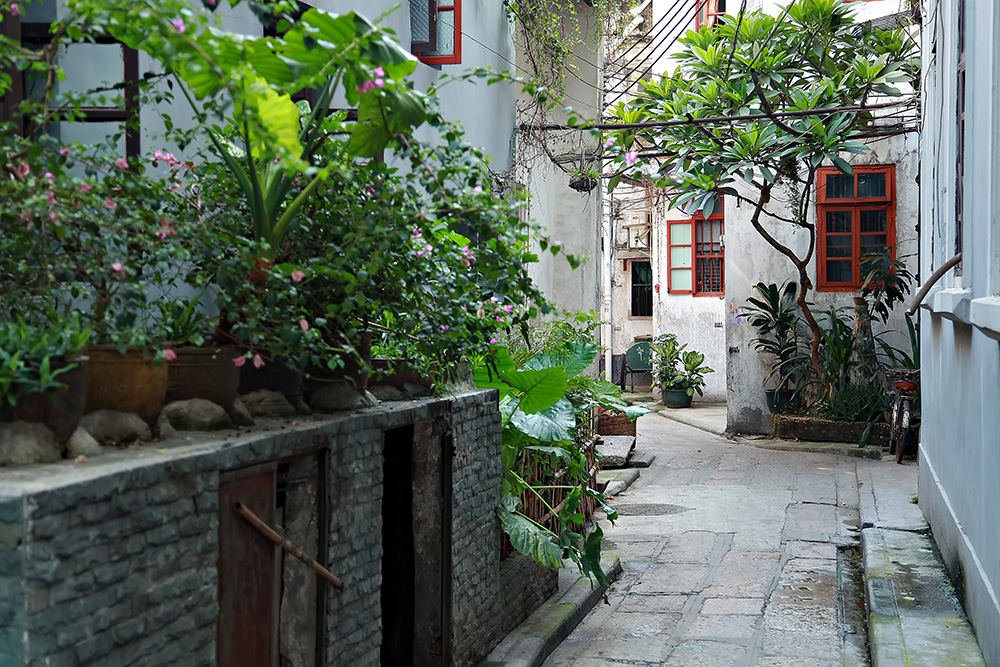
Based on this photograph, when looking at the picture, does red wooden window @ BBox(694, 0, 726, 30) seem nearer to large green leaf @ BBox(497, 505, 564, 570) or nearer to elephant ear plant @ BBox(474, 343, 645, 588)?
elephant ear plant @ BBox(474, 343, 645, 588)

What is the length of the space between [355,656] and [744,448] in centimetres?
1218

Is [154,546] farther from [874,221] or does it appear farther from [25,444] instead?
[874,221]

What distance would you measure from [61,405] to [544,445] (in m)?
4.57

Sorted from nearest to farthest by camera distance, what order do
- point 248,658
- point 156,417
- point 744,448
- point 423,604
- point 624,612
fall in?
point 156,417
point 248,658
point 423,604
point 624,612
point 744,448

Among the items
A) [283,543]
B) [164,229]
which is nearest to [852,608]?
[283,543]

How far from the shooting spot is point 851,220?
16.5 meters

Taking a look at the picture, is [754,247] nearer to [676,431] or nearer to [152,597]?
[676,431]

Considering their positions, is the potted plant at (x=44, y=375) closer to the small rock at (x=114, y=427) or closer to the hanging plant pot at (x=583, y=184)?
the small rock at (x=114, y=427)

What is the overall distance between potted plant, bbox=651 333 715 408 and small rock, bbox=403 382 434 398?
17.1 m

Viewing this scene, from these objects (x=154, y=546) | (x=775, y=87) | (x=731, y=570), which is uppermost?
(x=775, y=87)

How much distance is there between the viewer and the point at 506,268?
15.5 feet

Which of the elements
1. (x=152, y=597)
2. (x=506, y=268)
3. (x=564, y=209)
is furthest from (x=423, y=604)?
(x=564, y=209)

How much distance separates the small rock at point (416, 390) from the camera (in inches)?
224

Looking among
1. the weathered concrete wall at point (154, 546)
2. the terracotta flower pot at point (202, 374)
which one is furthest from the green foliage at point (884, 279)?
the terracotta flower pot at point (202, 374)
